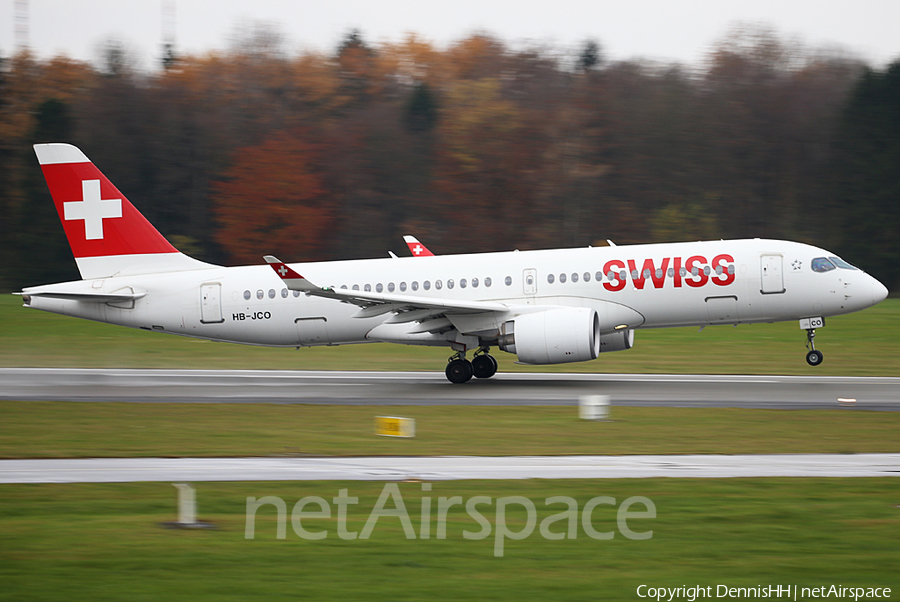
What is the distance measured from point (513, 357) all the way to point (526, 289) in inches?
312

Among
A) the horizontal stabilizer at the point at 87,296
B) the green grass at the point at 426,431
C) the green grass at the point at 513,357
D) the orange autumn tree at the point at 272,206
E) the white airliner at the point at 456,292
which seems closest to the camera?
the green grass at the point at 426,431

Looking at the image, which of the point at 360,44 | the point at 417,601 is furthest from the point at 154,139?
the point at 417,601

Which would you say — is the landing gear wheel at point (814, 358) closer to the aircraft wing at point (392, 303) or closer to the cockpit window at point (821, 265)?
the cockpit window at point (821, 265)

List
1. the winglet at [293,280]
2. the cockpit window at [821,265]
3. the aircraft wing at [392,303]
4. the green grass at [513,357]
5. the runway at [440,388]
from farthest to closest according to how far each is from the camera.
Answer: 1. the green grass at [513,357]
2. the cockpit window at [821,265]
3. the aircraft wing at [392,303]
4. the winglet at [293,280]
5. the runway at [440,388]

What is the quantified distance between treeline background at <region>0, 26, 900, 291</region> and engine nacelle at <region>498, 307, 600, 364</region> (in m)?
32.9

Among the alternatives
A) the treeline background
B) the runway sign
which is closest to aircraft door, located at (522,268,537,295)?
the runway sign

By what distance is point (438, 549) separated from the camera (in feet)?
30.5

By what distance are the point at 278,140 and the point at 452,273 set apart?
39251mm

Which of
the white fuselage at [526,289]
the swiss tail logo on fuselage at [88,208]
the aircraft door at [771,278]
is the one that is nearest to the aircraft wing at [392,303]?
the white fuselage at [526,289]

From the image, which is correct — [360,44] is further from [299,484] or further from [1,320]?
[299,484]

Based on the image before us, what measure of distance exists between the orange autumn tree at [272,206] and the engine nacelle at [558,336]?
112 feet

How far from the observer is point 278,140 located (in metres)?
61.1

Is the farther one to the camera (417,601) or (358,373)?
(358,373)

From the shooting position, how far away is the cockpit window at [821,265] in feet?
77.1
